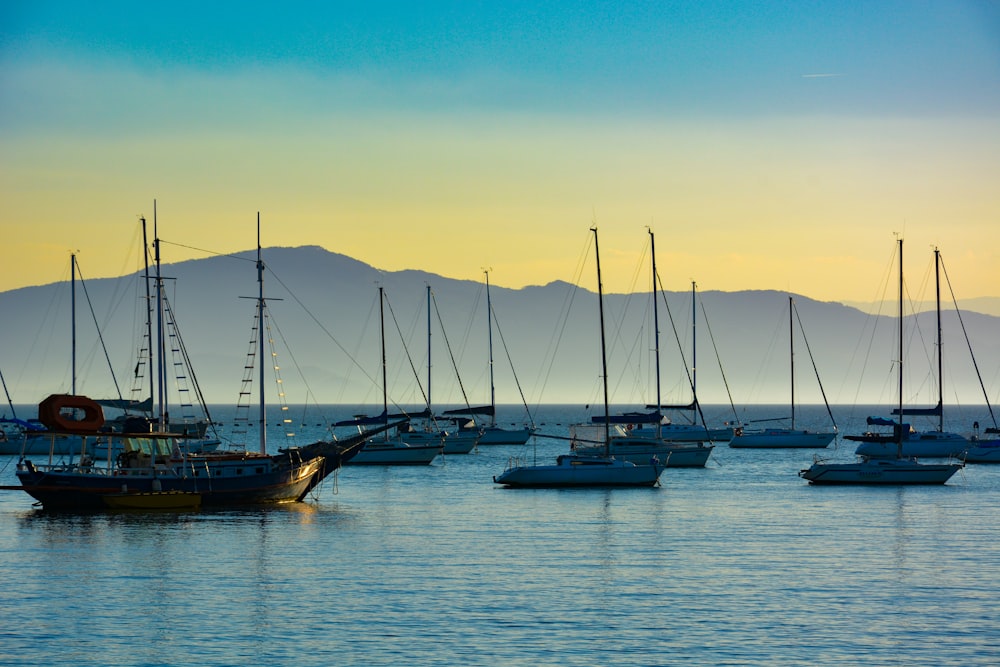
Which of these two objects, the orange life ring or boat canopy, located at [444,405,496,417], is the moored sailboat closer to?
the orange life ring

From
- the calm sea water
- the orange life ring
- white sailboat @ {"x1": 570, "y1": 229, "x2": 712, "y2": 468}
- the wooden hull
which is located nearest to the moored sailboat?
the orange life ring

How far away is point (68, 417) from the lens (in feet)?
225

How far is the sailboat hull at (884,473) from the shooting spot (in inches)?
3424

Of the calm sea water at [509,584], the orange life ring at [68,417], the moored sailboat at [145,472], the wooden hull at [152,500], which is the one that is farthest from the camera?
the wooden hull at [152,500]

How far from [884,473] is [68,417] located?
49.1m

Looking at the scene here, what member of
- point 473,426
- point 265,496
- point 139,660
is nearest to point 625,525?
point 265,496

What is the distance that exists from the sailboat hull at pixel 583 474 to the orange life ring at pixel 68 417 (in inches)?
1037

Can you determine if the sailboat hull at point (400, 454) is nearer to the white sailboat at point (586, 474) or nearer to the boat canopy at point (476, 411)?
the white sailboat at point (586, 474)

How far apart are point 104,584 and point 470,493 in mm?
39936

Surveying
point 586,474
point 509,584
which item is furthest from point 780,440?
point 509,584

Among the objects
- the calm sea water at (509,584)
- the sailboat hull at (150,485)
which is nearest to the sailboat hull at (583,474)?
the calm sea water at (509,584)

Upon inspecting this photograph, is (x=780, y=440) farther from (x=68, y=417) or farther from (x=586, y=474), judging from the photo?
(x=68, y=417)

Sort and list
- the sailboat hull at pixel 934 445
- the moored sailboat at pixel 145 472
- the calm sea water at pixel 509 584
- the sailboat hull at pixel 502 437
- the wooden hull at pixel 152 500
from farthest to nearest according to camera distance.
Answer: the sailboat hull at pixel 502 437, the sailboat hull at pixel 934 445, the wooden hull at pixel 152 500, the moored sailboat at pixel 145 472, the calm sea water at pixel 509 584

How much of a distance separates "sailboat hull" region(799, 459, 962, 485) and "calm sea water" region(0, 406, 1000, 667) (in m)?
8.81
